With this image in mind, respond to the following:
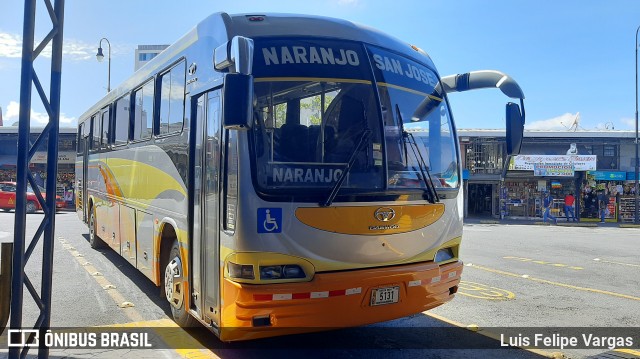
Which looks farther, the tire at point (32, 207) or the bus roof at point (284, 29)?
the tire at point (32, 207)

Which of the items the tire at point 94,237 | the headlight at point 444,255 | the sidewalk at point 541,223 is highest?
the headlight at point 444,255

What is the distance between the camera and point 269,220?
400 centimetres

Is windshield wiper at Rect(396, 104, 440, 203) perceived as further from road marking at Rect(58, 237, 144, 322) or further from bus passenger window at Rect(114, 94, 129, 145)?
bus passenger window at Rect(114, 94, 129, 145)

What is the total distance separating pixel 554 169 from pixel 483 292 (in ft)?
78.9

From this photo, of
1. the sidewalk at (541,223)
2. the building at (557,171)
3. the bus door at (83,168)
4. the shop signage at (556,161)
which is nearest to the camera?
the bus door at (83,168)

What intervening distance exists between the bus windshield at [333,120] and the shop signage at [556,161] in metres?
26.1

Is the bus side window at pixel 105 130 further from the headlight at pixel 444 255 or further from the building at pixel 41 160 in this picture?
the building at pixel 41 160

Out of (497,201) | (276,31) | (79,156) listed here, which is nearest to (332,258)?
(276,31)

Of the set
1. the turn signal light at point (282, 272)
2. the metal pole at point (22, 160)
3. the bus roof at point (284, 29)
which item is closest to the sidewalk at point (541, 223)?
the bus roof at point (284, 29)

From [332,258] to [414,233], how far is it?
37.5 inches

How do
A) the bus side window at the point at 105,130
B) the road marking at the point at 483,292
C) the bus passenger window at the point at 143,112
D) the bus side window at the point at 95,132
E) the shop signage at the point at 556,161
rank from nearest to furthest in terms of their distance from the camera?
the bus passenger window at the point at 143,112 → the road marking at the point at 483,292 → the bus side window at the point at 105,130 → the bus side window at the point at 95,132 → the shop signage at the point at 556,161

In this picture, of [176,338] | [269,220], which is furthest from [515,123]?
[176,338]

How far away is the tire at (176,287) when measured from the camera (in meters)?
5.33

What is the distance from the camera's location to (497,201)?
99.2ft
